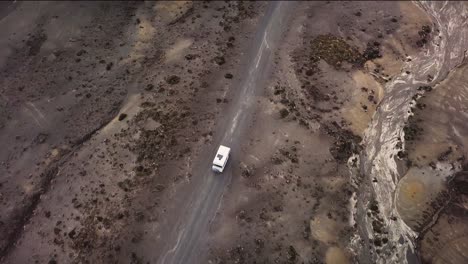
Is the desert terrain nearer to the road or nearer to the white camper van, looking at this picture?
the road

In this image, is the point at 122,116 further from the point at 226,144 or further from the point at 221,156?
the point at 221,156

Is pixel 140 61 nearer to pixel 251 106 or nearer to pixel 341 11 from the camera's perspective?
pixel 251 106

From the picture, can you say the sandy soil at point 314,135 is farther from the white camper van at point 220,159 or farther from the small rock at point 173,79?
the small rock at point 173,79

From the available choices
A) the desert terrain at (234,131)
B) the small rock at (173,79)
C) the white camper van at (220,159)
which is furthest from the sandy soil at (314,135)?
the small rock at (173,79)

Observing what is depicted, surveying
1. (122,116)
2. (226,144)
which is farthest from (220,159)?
(122,116)

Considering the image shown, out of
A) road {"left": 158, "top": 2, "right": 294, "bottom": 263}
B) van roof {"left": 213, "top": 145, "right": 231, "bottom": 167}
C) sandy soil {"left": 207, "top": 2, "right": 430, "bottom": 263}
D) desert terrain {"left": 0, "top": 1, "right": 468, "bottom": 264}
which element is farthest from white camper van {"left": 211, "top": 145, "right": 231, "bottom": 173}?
sandy soil {"left": 207, "top": 2, "right": 430, "bottom": 263}

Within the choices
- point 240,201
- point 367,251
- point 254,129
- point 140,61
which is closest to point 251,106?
point 254,129
